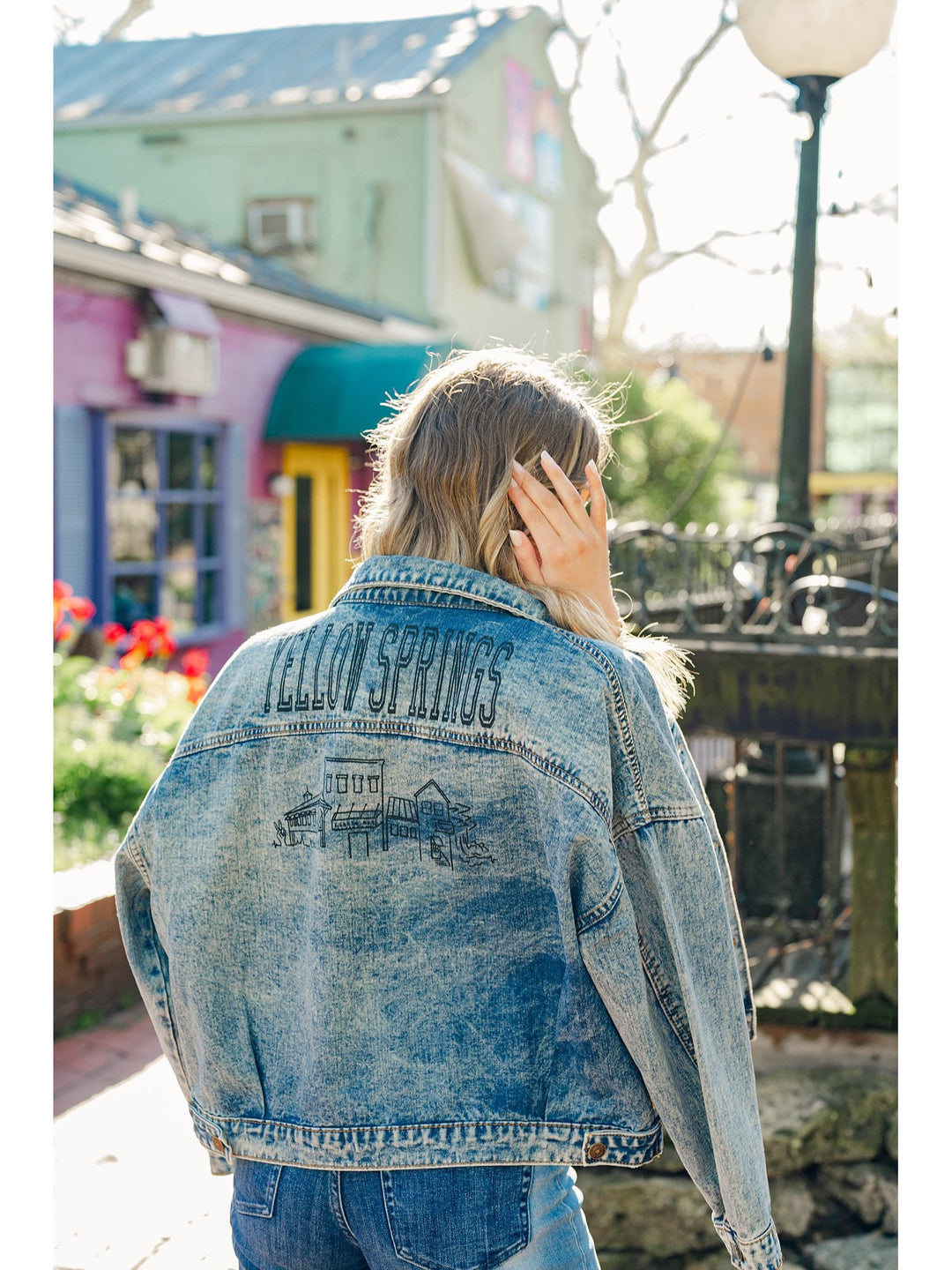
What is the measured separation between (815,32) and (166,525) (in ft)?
20.8

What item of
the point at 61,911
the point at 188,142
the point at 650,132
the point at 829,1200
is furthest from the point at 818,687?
the point at 650,132

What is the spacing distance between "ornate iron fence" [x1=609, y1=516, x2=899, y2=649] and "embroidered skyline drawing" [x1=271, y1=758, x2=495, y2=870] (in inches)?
37.6

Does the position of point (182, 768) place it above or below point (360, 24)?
below

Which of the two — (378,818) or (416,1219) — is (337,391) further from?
(416,1219)

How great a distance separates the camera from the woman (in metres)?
1.47

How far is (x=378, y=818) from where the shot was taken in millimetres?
1493

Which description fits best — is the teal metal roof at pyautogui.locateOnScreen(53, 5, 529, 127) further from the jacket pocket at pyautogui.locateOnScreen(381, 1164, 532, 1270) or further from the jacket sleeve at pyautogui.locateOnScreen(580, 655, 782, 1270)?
the jacket pocket at pyautogui.locateOnScreen(381, 1164, 532, 1270)

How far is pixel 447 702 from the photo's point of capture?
4.84 feet

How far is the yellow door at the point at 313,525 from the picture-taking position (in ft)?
37.1

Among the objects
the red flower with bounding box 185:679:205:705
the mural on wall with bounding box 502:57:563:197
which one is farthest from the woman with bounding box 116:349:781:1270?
the mural on wall with bounding box 502:57:563:197

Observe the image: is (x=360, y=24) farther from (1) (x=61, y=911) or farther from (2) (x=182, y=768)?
(2) (x=182, y=768)

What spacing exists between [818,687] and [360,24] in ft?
52.5

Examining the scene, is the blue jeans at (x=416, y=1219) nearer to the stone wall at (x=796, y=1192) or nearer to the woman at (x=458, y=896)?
the woman at (x=458, y=896)

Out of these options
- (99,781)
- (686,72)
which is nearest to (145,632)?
(99,781)
